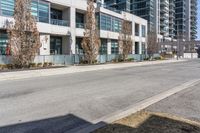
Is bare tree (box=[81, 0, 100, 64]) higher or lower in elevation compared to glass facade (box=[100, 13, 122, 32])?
lower

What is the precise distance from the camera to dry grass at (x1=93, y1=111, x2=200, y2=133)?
5.49 meters

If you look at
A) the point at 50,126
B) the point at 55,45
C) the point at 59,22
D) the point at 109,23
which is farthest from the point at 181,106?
the point at 109,23

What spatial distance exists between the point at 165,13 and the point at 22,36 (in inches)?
4047

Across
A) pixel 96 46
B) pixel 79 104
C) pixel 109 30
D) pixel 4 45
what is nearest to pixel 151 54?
pixel 109 30

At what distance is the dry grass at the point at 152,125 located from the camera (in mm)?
5492

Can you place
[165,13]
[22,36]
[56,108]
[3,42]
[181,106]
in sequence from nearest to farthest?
[56,108]
[181,106]
[22,36]
[3,42]
[165,13]

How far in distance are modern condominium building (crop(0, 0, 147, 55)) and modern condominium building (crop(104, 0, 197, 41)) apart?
3778 centimetres

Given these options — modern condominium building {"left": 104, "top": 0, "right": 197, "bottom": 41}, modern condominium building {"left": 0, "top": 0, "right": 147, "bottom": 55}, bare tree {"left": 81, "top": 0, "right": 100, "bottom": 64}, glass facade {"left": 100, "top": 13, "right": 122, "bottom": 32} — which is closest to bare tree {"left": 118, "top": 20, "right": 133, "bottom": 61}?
modern condominium building {"left": 0, "top": 0, "right": 147, "bottom": 55}

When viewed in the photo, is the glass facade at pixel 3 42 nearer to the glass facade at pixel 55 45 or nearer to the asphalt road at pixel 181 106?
the glass facade at pixel 55 45

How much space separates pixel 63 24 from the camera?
3659cm

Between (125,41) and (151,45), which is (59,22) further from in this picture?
(151,45)

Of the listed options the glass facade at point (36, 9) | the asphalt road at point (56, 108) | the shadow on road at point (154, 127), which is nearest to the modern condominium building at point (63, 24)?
the glass facade at point (36, 9)

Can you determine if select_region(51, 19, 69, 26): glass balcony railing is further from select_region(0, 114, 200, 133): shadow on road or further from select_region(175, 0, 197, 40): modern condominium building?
select_region(175, 0, 197, 40): modern condominium building

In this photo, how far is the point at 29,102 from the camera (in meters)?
8.81
